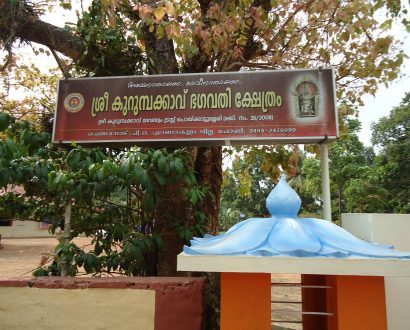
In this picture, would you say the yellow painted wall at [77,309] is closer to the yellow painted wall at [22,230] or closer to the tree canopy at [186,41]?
the tree canopy at [186,41]

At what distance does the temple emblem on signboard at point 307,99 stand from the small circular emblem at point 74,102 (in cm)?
266

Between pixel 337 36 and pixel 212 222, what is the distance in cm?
359

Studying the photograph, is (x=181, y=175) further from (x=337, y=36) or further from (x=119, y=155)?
(x=337, y=36)

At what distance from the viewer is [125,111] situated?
470 centimetres

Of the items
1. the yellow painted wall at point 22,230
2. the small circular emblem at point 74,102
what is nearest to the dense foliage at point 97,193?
the small circular emblem at point 74,102

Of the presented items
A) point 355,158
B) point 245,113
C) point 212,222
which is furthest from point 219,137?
point 355,158

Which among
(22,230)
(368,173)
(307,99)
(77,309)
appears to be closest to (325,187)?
(307,99)

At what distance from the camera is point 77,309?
3.55 metres

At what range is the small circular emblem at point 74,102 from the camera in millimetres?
4805

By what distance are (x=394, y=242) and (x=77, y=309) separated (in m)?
3.34

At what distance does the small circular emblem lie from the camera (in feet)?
15.8

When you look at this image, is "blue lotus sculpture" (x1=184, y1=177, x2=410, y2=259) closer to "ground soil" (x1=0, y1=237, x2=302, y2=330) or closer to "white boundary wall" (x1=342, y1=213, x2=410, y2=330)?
"white boundary wall" (x1=342, y1=213, x2=410, y2=330)

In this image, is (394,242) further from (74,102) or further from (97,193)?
(74,102)

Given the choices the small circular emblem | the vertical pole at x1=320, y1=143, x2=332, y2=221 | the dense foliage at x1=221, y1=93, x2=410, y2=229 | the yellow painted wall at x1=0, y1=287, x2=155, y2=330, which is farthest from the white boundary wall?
the dense foliage at x1=221, y1=93, x2=410, y2=229
